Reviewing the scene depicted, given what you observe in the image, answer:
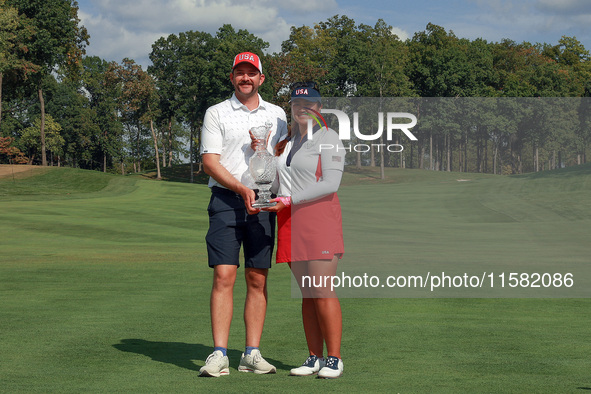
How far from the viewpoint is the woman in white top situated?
6.17 metres

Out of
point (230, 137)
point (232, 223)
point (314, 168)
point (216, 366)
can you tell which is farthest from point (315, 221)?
point (216, 366)

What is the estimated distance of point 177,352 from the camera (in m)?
7.18

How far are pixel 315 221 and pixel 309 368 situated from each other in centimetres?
116

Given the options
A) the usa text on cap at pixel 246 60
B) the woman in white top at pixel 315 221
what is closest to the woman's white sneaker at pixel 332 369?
the woman in white top at pixel 315 221

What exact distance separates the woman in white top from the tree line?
13836mm

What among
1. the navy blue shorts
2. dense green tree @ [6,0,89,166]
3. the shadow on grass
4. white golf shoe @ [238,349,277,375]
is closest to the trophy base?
the navy blue shorts

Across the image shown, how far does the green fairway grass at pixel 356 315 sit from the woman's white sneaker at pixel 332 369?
3.6 inches

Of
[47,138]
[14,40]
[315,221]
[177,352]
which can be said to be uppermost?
[14,40]

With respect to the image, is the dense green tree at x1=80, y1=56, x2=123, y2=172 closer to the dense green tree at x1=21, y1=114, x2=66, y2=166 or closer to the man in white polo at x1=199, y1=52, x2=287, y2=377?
the dense green tree at x1=21, y1=114, x2=66, y2=166

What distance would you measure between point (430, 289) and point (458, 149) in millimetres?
3213

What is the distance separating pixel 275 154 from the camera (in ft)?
21.7

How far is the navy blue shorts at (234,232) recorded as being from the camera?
6562mm

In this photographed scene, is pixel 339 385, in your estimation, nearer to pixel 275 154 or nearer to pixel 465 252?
pixel 275 154

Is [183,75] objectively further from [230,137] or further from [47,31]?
[230,137]
